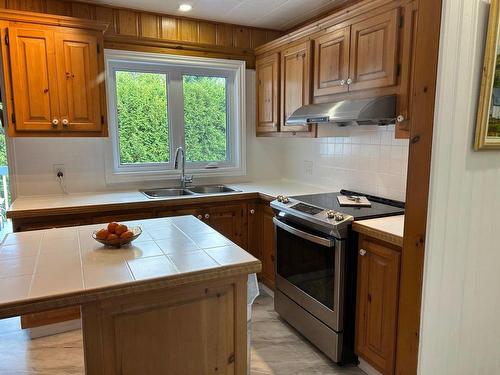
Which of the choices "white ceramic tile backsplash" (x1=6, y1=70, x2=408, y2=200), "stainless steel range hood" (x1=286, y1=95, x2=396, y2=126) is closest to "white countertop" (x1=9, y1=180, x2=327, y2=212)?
"white ceramic tile backsplash" (x1=6, y1=70, x2=408, y2=200)

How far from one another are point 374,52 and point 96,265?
77.1 inches

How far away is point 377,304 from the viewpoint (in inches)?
79.9

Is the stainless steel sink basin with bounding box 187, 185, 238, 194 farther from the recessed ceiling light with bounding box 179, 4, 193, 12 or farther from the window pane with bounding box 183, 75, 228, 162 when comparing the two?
the recessed ceiling light with bounding box 179, 4, 193, 12

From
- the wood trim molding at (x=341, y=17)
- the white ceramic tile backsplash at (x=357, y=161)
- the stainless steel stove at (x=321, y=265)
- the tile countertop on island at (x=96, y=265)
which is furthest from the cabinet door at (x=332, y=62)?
the tile countertop on island at (x=96, y=265)

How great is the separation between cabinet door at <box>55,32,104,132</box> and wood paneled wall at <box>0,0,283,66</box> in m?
0.40

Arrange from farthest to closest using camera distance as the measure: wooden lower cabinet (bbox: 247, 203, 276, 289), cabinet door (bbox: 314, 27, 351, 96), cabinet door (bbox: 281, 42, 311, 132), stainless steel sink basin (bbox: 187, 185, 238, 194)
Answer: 1. stainless steel sink basin (bbox: 187, 185, 238, 194)
2. wooden lower cabinet (bbox: 247, 203, 276, 289)
3. cabinet door (bbox: 281, 42, 311, 132)
4. cabinet door (bbox: 314, 27, 351, 96)

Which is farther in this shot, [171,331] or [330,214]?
[330,214]

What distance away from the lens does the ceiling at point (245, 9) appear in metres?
2.95

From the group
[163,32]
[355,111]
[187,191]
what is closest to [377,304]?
[355,111]

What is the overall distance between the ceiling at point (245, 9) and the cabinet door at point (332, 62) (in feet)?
1.63

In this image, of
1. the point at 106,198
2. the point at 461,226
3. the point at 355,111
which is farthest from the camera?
the point at 106,198

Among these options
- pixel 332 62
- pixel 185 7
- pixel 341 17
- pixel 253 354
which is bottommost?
pixel 253 354

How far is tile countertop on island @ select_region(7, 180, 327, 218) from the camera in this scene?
2553 millimetres

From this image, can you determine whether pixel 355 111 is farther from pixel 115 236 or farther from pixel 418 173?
pixel 115 236
